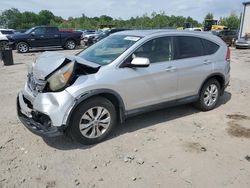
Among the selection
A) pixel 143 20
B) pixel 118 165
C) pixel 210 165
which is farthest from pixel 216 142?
pixel 143 20

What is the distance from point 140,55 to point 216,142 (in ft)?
6.09

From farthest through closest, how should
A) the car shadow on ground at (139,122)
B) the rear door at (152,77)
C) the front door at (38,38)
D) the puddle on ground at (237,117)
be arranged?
the front door at (38,38) < the puddle on ground at (237,117) < the rear door at (152,77) < the car shadow on ground at (139,122)

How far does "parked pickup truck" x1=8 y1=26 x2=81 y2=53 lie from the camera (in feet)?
57.8

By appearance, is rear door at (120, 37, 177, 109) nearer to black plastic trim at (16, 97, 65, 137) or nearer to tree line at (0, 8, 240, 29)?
black plastic trim at (16, 97, 65, 137)

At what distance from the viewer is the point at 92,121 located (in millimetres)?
3926

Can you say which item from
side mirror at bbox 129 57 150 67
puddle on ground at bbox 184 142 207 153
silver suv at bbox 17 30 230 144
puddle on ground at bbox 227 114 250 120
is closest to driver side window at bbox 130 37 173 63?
silver suv at bbox 17 30 230 144

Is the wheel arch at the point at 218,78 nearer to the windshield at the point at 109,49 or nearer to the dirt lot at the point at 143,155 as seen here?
the dirt lot at the point at 143,155

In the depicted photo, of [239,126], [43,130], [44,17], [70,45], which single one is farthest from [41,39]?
[44,17]

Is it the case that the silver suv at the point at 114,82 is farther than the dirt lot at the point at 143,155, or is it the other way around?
the silver suv at the point at 114,82

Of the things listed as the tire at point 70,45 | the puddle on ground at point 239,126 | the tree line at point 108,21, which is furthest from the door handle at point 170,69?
the tree line at point 108,21

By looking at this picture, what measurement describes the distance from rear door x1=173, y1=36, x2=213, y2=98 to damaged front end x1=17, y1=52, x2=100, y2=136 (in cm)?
167

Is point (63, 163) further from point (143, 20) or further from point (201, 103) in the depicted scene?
point (143, 20)

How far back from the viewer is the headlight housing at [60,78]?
12.0ft

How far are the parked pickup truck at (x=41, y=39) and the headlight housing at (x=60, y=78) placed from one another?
1534 cm
